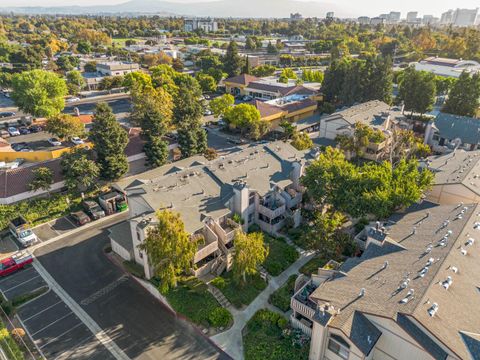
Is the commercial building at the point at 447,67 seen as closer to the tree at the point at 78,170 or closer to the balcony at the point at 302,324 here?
the balcony at the point at 302,324

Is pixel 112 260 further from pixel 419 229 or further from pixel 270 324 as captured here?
pixel 419 229

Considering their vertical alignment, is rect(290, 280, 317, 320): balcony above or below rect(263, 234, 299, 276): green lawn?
above

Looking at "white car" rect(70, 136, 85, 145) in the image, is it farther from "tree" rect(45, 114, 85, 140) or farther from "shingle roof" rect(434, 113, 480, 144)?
"shingle roof" rect(434, 113, 480, 144)

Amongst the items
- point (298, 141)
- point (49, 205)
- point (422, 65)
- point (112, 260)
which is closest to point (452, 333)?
point (112, 260)

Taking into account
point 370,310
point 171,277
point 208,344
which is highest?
point 370,310


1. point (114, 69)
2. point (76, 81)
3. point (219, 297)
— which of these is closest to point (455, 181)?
point (219, 297)

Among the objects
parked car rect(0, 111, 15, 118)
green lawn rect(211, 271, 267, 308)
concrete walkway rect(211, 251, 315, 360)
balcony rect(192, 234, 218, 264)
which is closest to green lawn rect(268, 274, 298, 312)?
concrete walkway rect(211, 251, 315, 360)

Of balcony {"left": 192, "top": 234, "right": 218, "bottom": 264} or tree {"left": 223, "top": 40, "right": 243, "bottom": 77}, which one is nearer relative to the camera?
balcony {"left": 192, "top": 234, "right": 218, "bottom": 264}
